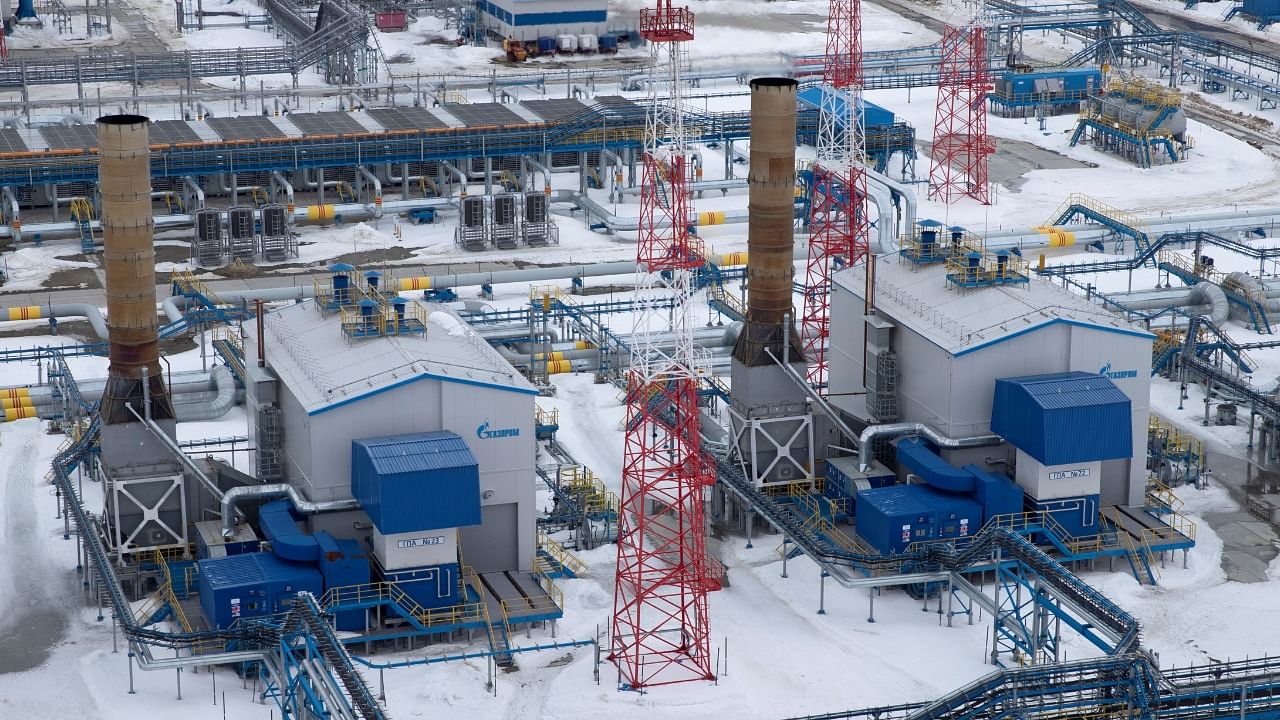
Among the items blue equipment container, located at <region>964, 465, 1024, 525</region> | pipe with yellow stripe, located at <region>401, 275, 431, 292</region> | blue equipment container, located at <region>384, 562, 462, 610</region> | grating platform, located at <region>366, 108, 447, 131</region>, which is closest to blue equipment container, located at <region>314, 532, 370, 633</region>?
blue equipment container, located at <region>384, 562, 462, 610</region>

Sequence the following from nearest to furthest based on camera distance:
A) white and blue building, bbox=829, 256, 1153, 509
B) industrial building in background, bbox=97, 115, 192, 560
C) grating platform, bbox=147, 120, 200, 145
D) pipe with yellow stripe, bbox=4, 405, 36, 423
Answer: industrial building in background, bbox=97, 115, 192, 560 < white and blue building, bbox=829, 256, 1153, 509 < pipe with yellow stripe, bbox=4, 405, 36, 423 < grating platform, bbox=147, 120, 200, 145

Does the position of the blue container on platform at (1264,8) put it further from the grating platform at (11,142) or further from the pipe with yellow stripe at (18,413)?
the pipe with yellow stripe at (18,413)

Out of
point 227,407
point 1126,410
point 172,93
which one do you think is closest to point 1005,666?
point 1126,410

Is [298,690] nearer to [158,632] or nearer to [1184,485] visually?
[158,632]

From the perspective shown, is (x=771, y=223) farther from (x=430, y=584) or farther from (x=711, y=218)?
(x=711, y=218)

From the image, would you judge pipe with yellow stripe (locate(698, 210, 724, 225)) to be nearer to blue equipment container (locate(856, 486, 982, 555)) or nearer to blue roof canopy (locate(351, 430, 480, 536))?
blue equipment container (locate(856, 486, 982, 555))

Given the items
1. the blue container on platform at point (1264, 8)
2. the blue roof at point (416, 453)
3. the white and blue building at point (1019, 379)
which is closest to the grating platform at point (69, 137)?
the white and blue building at point (1019, 379)

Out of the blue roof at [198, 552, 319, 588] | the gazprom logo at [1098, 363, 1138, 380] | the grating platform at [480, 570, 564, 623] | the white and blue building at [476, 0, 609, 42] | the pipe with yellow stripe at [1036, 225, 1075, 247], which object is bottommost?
the grating platform at [480, 570, 564, 623]
